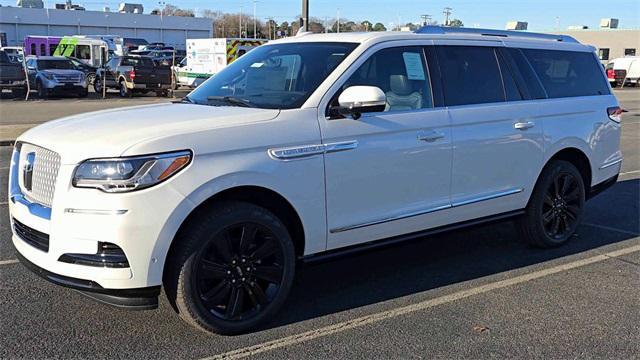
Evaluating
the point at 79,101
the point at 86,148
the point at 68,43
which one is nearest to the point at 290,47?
the point at 86,148

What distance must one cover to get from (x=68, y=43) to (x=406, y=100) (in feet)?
145

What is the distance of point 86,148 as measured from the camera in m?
3.50

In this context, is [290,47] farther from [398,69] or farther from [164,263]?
[164,263]

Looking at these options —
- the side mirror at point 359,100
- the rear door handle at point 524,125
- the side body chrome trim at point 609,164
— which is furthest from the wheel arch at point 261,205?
the side body chrome trim at point 609,164

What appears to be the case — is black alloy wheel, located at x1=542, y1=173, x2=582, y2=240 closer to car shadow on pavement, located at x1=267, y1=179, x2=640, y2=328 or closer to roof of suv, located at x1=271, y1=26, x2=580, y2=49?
car shadow on pavement, located at x1=267, y1=179, x2=640, y2=328

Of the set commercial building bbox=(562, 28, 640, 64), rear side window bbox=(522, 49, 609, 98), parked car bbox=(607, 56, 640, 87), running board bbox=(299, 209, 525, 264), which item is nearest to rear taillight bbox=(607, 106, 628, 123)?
rear side window bbox=(522, 49, 609, 98)

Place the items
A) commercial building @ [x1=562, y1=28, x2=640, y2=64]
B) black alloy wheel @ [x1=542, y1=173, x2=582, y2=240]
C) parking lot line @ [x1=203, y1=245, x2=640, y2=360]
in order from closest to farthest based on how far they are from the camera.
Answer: parking lot line @ [x1=203, y1=245, x2=640, y2=360] → black alloy wheel @ [x1=542, y1=173, x2=582, y2=240] → commercial building @ [x1=562, y1=28, x2=640, y2=64]

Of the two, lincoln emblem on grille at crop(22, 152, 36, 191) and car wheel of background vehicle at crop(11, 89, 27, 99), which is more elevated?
lincoln emblem on grille at crop(22, 152, 36, 191)

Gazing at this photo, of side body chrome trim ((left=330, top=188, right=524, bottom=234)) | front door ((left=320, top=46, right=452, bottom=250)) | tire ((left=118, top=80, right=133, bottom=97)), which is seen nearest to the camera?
front door ((left=320, top=46, right=452, bottom=250))

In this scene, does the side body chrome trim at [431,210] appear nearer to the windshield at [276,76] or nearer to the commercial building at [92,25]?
the windshield at [276,76]

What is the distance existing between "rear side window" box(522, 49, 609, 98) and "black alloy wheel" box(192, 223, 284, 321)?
3.18 meters

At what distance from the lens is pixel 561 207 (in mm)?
5895

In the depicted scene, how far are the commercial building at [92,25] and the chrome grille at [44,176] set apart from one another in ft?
256

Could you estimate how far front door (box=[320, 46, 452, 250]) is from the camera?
419 centimetres
